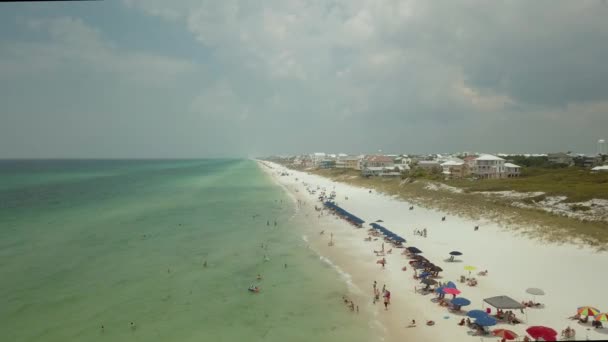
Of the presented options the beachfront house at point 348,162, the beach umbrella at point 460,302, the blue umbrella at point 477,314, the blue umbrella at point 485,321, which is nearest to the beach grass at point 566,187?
the beach umbrella at point 460,302

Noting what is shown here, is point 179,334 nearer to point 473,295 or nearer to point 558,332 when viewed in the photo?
point 473,295

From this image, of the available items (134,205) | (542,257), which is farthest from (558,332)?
(134,205)

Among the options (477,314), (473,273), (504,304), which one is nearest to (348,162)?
(473,273)

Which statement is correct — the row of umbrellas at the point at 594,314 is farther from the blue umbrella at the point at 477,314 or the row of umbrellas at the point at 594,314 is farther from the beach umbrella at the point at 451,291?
the beach umbrella at the point at 451,291

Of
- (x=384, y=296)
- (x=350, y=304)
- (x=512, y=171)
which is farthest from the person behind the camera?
(x=512, y=171)

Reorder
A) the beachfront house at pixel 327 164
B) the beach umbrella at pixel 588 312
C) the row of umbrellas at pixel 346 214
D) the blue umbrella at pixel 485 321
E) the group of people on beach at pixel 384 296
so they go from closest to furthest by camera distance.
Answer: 1. the blue umbrella at pixel 485 321
2. the beach umbrella at pixel 588 312
3. the group of people on beach at pixel 384 296
4. the row of umbrellas at pixel 346 214
5. the beachfront house at pixel 327 164

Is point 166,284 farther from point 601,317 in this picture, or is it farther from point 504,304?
point 601,317
